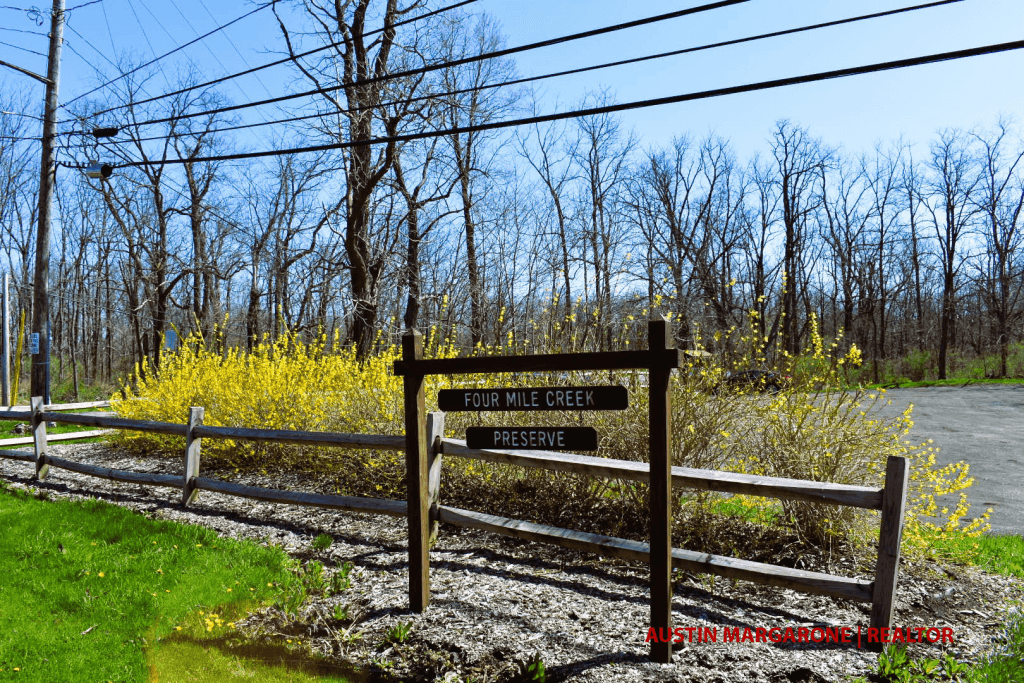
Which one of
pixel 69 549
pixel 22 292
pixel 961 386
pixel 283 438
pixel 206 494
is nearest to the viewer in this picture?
pixel 69 549

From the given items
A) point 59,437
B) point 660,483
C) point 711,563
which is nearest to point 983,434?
point 711,563

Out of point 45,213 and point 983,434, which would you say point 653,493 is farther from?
point 45,213

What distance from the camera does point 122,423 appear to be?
895 cm

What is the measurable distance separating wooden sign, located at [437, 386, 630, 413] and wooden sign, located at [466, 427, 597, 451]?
0.14 metres

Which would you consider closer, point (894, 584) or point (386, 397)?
point (894, 584)

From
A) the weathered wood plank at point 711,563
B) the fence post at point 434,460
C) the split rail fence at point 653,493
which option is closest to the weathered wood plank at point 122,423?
the split rail fence at point 653,493

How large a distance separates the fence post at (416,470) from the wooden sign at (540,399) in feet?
0.89

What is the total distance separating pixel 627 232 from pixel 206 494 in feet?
79.8

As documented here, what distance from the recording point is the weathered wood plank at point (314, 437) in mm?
6243

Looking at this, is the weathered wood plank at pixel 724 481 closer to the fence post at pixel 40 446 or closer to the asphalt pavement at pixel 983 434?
the asphalt pavement at pixel 983 434

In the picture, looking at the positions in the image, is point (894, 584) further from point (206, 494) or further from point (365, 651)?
point (206, 494)

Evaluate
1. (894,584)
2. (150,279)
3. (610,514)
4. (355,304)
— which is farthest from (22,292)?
(894,584)

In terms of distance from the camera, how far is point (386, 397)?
8.39 metres

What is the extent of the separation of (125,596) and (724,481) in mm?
4418
